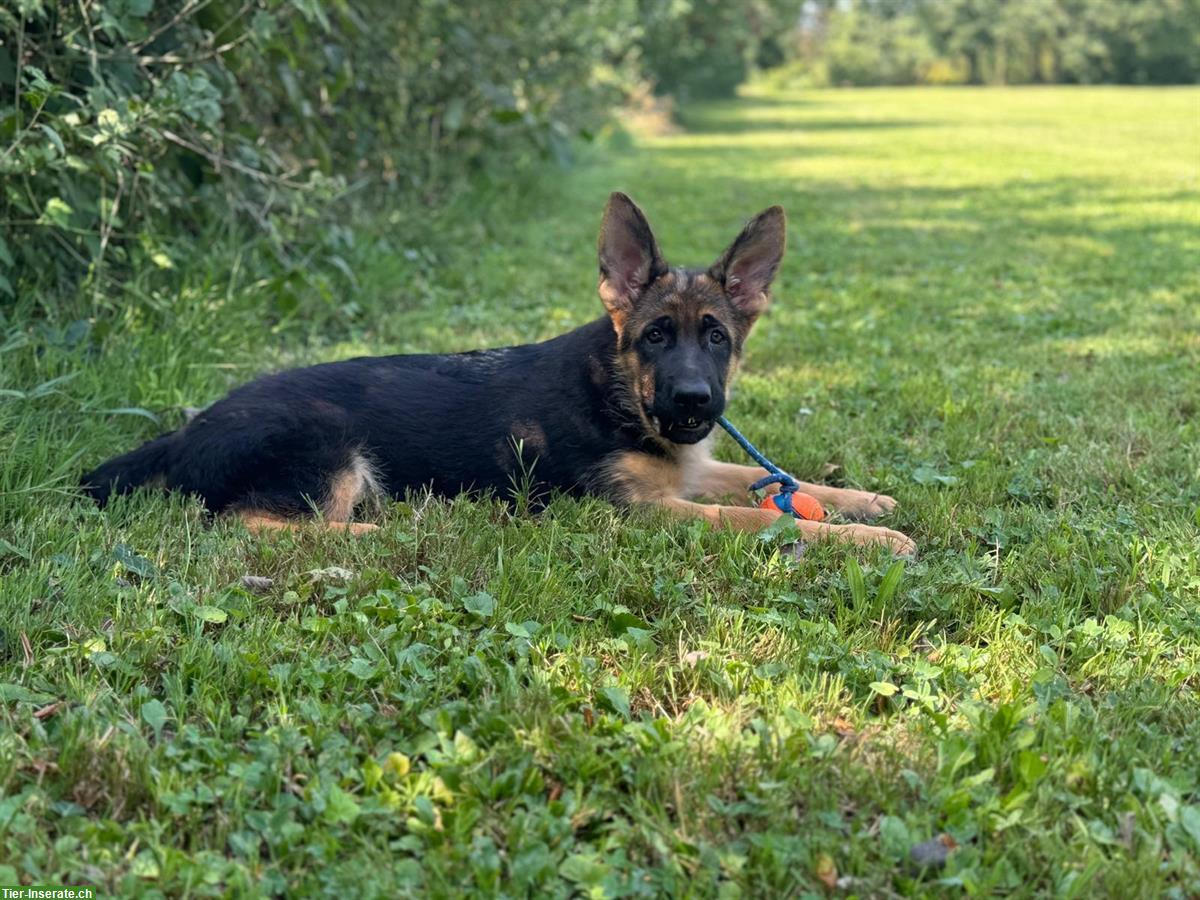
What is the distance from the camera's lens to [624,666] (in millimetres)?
3246

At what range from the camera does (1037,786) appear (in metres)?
2.61

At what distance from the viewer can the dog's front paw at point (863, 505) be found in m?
4.66

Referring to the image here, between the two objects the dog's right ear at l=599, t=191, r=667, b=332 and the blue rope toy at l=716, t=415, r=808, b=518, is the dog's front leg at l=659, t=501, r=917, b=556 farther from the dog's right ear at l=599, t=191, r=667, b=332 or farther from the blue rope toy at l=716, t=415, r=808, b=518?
the dog's right ear at l=599, t=191, r=667, b=332

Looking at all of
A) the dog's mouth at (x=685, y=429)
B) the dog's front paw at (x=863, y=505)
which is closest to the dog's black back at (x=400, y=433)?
the dog's mouth at (x=685, y=429)

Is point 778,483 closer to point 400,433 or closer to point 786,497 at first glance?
point 786,497

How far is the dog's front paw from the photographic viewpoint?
466cm

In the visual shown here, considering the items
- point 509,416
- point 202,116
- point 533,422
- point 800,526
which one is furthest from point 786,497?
point 202,116

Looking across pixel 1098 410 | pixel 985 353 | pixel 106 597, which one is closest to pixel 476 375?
pixel 106 597

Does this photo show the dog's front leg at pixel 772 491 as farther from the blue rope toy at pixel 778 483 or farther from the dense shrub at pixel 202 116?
the dense shrub at pixel 202 116

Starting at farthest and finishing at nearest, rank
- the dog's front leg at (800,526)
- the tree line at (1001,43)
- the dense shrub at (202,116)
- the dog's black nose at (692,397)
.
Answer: the tree line at (1001,43) < the dense shrub at (202,116) < the dog's black nose at (692,397) < the dog's front leg at (800,526)

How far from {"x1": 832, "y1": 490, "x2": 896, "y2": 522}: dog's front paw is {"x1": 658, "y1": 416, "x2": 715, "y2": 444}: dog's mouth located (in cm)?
67

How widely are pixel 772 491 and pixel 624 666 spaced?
200 centimetres

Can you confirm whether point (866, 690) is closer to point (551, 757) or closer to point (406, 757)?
point (551, 757)

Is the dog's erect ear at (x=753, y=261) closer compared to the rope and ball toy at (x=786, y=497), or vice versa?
the rope and ball toy at (x=786, y=497)
